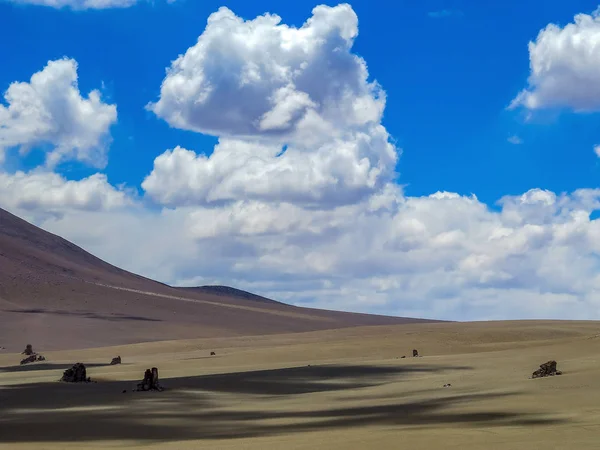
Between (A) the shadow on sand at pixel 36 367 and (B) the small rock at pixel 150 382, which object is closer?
(B) the small rock at pixel 150 382

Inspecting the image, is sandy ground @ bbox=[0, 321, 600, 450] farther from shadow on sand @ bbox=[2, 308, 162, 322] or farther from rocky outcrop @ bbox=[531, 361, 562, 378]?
shadow on sand @ bbox=[2, 308, 162, 322]

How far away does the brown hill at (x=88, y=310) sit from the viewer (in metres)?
67.9

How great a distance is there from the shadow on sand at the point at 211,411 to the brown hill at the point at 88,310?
34256 millimetres

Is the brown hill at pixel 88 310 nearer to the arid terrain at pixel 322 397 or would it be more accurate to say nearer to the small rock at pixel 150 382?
the arid terrain at pixel 322 397

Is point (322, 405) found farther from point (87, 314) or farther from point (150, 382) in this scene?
point (87, 314)

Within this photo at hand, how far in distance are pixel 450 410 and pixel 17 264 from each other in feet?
287

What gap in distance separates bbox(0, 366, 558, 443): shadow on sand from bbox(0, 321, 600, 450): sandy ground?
30 millimetres

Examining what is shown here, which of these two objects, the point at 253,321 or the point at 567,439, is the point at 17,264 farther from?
the point at 567,439

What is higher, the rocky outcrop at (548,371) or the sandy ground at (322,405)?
the rocky outcrop at (548,371)

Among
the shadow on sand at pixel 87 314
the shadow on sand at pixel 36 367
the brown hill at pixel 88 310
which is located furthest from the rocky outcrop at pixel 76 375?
the shadow on sand at pixel 87 314

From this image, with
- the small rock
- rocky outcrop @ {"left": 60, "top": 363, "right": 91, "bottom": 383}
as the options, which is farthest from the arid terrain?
the small rock

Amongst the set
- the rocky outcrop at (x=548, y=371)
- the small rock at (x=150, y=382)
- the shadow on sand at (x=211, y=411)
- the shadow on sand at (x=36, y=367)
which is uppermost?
the shadow on sand at (x=36, y=367)

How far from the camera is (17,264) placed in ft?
324

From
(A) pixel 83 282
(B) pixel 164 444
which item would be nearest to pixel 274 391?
(B) pixel 164 444
